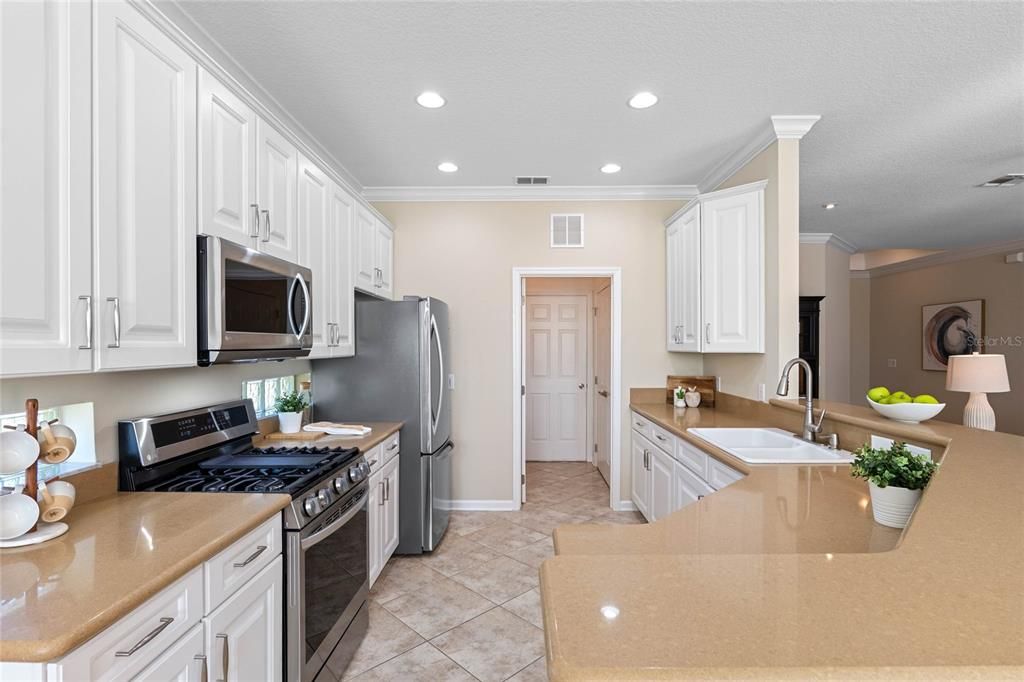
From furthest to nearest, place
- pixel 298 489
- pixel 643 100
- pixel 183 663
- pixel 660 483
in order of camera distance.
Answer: pixel 660 483 < pixel 643 100 < pixel 298 489 < pixel 183 663

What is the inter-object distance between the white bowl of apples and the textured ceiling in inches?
60.2

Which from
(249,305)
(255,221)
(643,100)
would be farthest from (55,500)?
(643,100)

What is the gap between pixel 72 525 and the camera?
4.54 ft

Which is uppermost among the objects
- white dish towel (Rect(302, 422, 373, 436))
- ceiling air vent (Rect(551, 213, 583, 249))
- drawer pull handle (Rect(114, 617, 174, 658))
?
ceiling air vent (Rect(551, 213, 583, 249))

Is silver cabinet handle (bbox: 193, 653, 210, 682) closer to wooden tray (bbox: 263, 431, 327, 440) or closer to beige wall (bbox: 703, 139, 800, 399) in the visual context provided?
wooden tray (bbox: 263, 431, 327, 440)

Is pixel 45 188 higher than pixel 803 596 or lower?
higher

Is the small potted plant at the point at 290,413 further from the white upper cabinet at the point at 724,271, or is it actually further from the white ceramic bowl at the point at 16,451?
the white upper cabinet at the point at 724,271

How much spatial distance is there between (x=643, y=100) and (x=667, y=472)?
221 centimetres

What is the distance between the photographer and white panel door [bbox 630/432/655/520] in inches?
142

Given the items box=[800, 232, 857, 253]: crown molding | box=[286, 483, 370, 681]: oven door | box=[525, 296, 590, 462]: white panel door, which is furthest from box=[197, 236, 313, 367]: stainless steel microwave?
box=[800, 232, 857, 253]: crown molding

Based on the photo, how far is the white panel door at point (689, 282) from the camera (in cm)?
340

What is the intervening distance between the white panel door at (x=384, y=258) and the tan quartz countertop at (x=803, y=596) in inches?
113

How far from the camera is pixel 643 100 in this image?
2.57m

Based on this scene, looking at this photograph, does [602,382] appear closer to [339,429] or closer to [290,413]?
[339,429]
